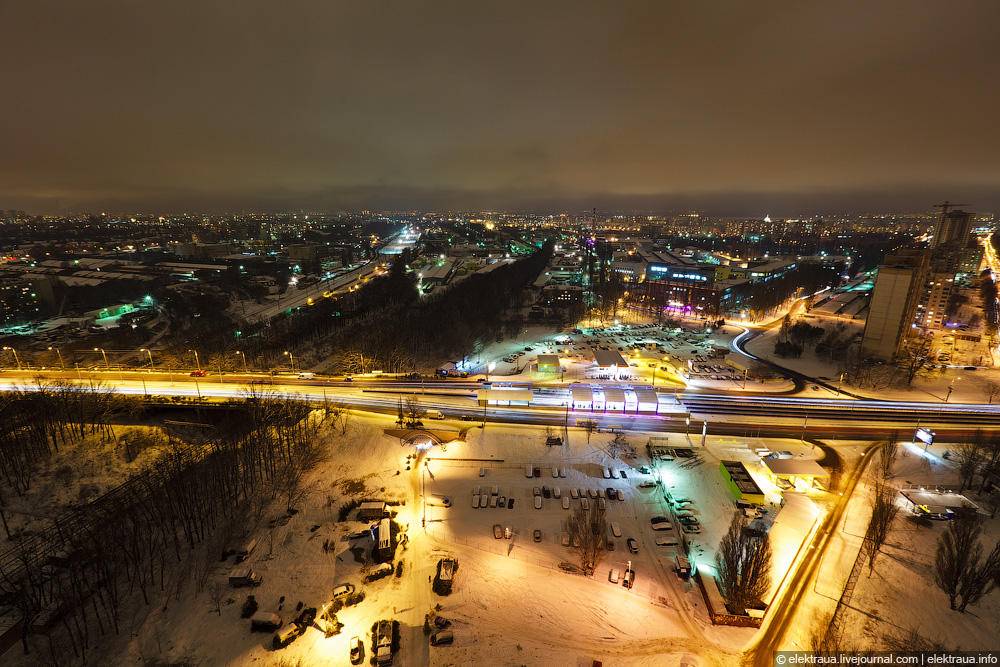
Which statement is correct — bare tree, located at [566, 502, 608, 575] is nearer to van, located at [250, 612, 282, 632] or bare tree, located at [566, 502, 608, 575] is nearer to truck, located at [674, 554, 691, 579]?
truck, located at [674, 554, 691, 579]

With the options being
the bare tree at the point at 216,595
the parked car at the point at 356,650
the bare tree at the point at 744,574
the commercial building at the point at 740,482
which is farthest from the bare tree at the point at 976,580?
the bare tree at the point at 216,595

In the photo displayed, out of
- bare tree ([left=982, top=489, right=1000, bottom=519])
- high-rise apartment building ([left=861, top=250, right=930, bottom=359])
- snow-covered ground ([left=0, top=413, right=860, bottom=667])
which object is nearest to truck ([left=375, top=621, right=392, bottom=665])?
snow-covered ground ([left=0, top=413, right=860, bottom=667])

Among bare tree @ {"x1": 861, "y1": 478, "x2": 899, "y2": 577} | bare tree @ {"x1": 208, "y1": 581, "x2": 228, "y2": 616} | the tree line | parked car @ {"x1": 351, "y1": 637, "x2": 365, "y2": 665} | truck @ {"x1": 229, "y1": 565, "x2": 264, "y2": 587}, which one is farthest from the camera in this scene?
bare tree @ {"x1": 861, "y1": 478, "x2": 899, "y2": 577}

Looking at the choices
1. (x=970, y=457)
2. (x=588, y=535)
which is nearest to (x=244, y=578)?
(x=588, y=535)

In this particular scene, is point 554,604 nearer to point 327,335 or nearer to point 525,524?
point 525,524

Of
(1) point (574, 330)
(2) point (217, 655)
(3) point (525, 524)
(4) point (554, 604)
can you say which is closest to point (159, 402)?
(2) point (217, 655)

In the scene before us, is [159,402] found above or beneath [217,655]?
above
